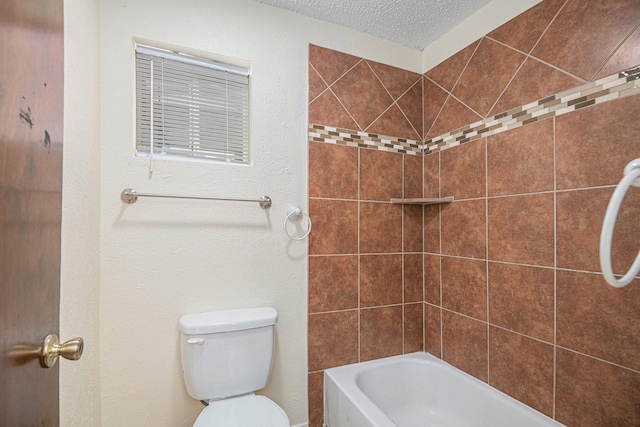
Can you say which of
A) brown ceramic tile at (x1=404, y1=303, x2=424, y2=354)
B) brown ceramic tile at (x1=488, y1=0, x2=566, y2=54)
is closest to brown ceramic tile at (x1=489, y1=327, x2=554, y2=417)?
brown ceramic tile at (x1=404, y1=303, x2=424, y2=354)

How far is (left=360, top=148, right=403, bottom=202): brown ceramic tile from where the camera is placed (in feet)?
5.72

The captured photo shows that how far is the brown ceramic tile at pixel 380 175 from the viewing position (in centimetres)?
174

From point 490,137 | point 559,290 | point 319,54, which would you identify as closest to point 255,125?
point 319,54

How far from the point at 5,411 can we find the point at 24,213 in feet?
0.89

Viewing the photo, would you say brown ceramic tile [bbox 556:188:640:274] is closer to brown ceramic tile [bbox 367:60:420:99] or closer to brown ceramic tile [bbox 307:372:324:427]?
brown ceramic tile [bbox 367:60:420:99]

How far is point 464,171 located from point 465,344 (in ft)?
3.21

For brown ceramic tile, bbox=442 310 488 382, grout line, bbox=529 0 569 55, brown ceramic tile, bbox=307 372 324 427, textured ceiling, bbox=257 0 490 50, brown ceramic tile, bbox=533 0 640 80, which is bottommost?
brown ceramic tile, bbox=307 372 324 427

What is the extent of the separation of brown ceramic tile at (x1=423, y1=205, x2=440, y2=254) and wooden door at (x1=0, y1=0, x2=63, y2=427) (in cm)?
177

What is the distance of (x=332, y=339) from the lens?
164 cm

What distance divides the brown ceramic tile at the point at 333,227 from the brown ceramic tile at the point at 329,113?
0.46 meters

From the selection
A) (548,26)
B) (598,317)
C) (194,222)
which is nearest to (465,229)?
(598,317)

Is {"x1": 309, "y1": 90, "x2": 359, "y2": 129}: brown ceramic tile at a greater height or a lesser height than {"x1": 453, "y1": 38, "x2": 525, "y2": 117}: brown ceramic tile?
lesser

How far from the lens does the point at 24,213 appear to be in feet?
1.46

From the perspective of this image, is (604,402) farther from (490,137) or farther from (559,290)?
(490,137)
